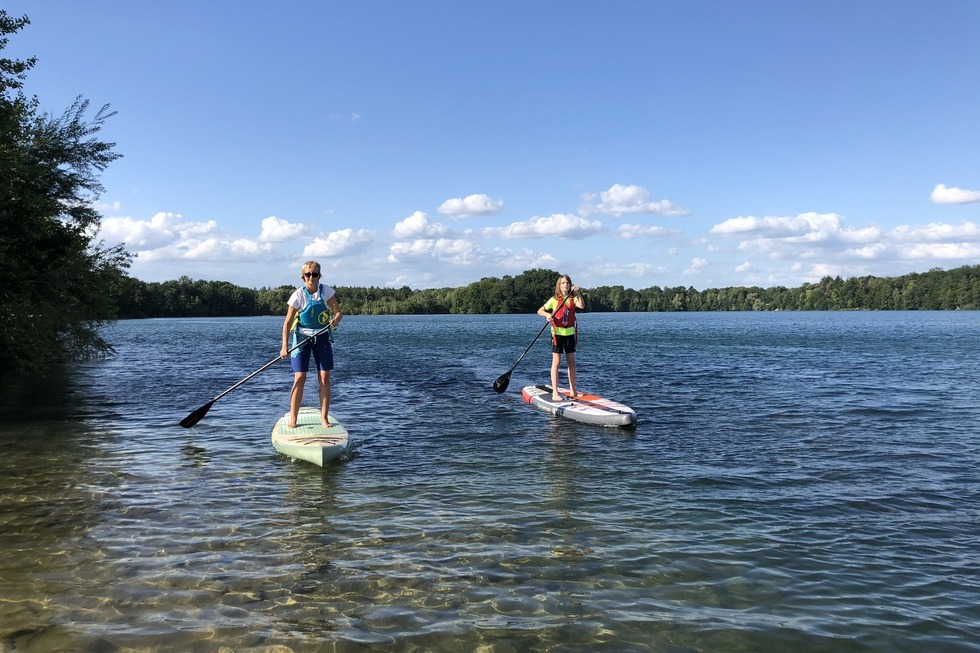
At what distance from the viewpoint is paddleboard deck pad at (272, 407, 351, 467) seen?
9.38 meters

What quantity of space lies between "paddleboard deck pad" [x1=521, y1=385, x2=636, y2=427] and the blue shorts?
18.6ft

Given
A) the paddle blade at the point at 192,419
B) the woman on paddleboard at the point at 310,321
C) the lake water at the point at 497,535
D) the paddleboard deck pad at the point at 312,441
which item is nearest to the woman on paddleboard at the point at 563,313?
the lake water at the point at 497,535

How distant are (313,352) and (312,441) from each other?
1.50 metres

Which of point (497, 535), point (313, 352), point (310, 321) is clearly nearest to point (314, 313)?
point (310, 321)

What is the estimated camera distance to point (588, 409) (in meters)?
13.2

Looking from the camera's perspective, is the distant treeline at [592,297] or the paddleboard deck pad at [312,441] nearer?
the paddleboard deck pad at [312,441]

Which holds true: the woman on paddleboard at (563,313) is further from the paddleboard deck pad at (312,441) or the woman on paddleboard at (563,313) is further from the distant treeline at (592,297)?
the distant treeline at (592,297)

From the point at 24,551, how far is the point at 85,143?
664 inches

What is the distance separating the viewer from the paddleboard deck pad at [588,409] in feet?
41.2

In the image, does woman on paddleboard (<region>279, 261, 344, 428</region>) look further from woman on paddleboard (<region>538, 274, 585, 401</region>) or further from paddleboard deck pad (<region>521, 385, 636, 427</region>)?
paddleboard deck pad (<region>521, 385, 636, 427</region>)

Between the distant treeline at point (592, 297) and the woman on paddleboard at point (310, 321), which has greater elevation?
the distant treeline at point (592, 297)

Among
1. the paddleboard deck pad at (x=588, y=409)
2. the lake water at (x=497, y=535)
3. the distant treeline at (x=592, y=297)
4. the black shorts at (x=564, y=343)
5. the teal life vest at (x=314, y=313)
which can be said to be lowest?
the lake water at (x=497, y=535)

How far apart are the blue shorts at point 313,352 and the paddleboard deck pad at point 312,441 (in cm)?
107

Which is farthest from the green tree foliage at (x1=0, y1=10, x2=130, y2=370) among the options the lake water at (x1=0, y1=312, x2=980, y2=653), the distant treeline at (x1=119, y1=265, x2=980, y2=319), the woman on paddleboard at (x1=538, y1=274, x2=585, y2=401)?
the distant treeline at (x1=119, y1=265, x2=980, y2=319)
